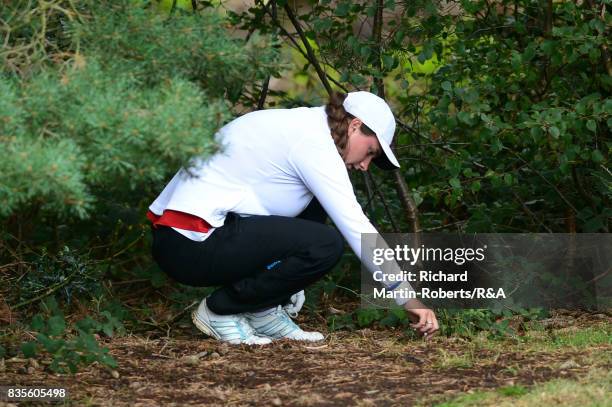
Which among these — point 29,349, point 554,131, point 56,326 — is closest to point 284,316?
point 56,326

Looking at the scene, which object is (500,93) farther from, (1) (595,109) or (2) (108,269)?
(2) (108,269)

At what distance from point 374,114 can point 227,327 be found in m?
1.16

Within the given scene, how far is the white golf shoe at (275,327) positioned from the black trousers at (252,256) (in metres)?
0.13

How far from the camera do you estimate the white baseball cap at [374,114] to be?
431 centimetres

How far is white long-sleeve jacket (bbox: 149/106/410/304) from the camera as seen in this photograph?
4188 mm

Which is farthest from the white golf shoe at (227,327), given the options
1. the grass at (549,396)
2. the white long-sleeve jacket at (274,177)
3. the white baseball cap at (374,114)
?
the grass at (549,396)

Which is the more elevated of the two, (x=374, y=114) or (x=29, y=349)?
(x=374, y=114)

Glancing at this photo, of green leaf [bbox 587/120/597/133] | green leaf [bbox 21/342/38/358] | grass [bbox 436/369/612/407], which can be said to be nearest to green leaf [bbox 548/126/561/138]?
green leaf [bbox 587/120/597/133]

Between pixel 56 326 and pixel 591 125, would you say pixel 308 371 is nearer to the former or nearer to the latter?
pixel 56 326

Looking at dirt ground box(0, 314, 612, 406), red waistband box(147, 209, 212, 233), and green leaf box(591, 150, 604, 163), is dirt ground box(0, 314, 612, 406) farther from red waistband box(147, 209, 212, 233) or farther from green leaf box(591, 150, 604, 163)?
green leaf box(591, 150, 604, 163)

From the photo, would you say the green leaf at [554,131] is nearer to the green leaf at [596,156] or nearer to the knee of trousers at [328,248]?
the green leaf at [596,156]

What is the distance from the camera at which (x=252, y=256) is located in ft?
14.6

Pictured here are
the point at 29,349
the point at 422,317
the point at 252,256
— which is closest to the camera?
the point at 29,349

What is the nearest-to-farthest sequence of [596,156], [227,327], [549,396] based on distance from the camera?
[549,396] < [227,327] < [596,156]
